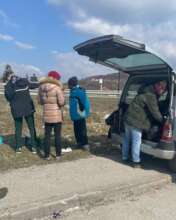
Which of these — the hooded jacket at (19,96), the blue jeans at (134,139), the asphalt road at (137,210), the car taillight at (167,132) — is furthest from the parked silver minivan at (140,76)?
the hooded jacket at (19,96)

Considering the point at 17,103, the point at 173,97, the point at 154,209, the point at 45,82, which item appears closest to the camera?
the point at 154,209

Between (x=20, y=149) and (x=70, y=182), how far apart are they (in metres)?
2.45

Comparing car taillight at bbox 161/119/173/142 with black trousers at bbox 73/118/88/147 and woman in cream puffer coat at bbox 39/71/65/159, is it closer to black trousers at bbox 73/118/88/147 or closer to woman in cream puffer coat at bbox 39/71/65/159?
woman in cream puffer coat at bbox 39/71/65/159

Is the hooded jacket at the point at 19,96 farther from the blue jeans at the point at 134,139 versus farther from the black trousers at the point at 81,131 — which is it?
the blue jeans at the point at 134,139

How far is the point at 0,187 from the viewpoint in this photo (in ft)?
18.8

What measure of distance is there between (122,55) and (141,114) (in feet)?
4.56

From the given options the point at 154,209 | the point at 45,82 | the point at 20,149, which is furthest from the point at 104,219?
the point at 20,149

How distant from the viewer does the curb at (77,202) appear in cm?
479

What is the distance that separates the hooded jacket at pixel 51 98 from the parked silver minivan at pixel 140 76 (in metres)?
0.98

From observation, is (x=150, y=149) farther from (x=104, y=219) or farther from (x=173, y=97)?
(x=104, y=219)

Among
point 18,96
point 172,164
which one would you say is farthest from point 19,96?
point 172,164

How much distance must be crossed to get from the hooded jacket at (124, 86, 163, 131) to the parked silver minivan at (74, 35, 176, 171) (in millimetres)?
174

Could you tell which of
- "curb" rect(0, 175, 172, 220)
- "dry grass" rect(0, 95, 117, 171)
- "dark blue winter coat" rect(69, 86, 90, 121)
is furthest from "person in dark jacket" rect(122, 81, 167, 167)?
"dry grass" rect(0, 95, 117, 171)

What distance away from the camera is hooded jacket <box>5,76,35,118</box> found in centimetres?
768
